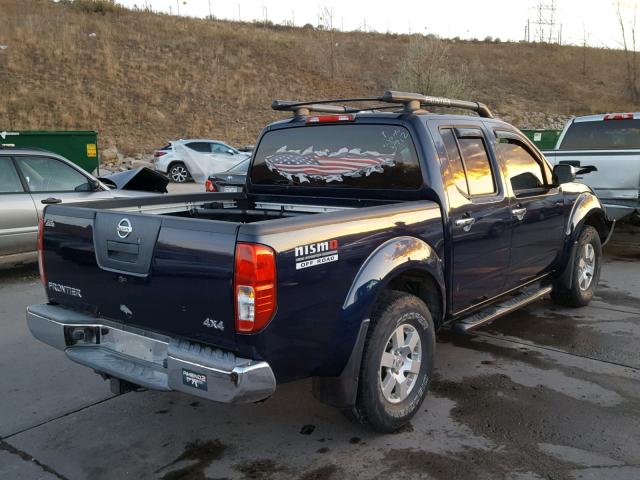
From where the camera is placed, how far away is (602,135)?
9.61 metres

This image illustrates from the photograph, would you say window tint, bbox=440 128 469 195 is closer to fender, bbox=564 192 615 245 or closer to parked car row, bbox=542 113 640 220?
A: fender, bbox=564 192 615 245

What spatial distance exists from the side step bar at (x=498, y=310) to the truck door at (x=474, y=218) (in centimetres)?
11

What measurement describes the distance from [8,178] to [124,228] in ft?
17.1

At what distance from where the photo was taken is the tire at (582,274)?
5.86 m

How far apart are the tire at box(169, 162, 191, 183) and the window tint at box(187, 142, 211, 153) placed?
68 centimetres

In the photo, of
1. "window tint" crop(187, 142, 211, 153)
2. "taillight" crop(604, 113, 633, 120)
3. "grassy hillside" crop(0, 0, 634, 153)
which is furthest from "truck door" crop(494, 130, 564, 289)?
"grassy hillside" crop(0, 0, 634, 153)

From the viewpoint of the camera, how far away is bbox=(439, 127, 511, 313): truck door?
418 cm

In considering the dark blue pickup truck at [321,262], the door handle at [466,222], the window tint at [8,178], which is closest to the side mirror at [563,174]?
the dark blue pickup truck at [321,262]

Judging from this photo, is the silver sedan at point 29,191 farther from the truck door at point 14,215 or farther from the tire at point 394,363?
the tire at point 394,363

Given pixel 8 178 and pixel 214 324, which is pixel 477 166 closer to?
pixel 214 324

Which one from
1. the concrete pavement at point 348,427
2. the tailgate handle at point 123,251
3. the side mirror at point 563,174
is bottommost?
the concrete pavement at point 348,427

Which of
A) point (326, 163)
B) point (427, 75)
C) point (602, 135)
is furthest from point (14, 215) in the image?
point (427, 75)

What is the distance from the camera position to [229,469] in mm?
3314

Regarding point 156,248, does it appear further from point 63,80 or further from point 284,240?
point 63,80
